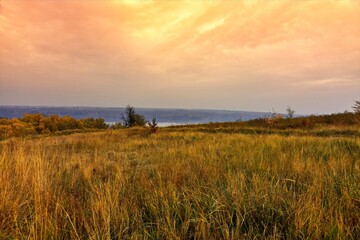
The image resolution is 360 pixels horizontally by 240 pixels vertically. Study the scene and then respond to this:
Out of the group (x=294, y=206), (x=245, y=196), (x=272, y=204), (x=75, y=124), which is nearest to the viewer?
(x=294, y=206)

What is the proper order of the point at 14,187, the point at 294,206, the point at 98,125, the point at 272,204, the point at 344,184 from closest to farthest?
the point at 294,206
the point at 272,204
the point at 344,184
the point at 14,187
the point at 98,125

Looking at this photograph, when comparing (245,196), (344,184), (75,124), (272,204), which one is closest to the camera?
(272,204)

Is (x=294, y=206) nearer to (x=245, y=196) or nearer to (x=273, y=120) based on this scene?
(x=245, y=196)

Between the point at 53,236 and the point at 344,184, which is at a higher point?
the point at 344,184

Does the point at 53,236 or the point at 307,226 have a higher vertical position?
the point at 307,226

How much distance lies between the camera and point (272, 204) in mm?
2293

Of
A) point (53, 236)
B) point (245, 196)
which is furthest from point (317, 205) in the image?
point (53, 236)

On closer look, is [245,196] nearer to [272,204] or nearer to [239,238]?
[272,204]

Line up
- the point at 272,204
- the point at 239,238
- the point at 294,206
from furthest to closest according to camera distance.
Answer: the point at 272,204 < the point at 294,206 < the point at 239,238

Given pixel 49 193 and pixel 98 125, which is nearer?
pixel 49 193

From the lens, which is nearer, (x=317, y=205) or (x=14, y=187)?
(x=317, y=205)

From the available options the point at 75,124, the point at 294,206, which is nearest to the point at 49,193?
the point at 294,206

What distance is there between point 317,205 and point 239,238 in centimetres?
91

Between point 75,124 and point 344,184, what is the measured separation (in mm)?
73882
